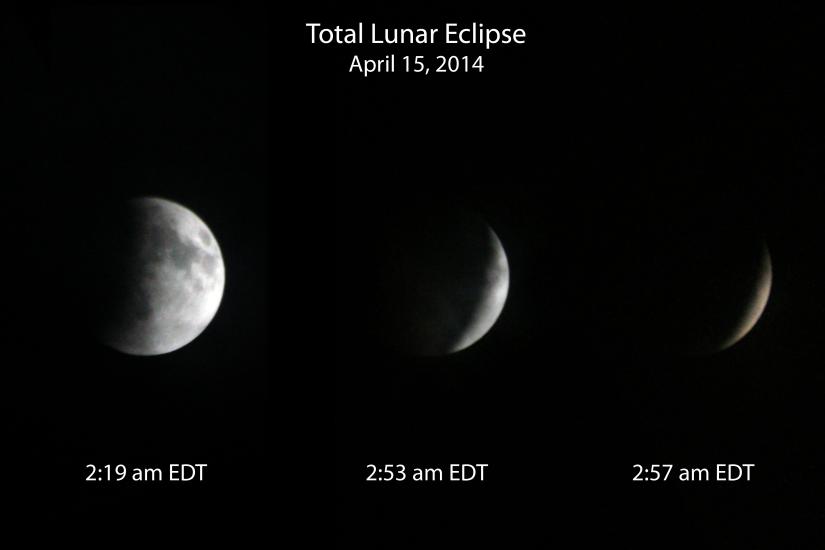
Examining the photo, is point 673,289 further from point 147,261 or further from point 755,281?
point 147,261

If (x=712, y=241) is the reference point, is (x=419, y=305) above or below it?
below

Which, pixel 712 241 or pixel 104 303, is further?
pixel 712 241

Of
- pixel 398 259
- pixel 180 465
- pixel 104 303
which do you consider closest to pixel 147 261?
pixel 104 303

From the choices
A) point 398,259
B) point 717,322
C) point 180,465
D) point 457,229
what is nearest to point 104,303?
point 180,465

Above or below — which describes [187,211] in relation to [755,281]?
above

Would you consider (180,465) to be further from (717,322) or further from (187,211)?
(717,322)

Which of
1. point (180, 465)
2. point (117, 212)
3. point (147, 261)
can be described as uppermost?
point (117, 212)

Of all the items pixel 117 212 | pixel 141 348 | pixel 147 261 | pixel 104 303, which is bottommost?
pixel 141 348

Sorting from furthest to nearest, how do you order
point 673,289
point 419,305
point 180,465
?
point 673,289, point 419,305, point 180,465

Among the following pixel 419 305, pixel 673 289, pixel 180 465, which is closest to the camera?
pixel 180 465
